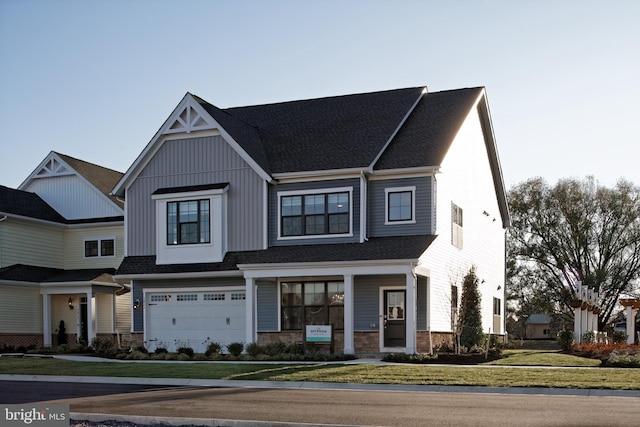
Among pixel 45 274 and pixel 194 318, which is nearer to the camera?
pixel 194 318

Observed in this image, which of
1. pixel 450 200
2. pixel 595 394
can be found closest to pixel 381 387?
pixel 595 394

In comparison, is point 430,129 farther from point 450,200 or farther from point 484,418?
point 484,418

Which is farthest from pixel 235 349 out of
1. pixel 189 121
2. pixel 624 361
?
pixel 624 361

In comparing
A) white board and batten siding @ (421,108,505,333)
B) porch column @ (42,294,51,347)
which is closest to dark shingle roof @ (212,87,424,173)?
white board and batten siding @ (421,108,505,333)

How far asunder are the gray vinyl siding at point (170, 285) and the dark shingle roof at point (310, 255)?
0.81 meters

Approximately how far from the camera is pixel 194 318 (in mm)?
32094

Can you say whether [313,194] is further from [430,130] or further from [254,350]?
[254,350]

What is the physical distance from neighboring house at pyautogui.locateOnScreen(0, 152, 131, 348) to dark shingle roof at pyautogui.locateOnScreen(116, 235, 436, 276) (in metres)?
6.22

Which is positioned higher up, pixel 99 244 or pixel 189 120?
pixel 189 120

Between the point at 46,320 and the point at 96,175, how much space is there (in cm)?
848

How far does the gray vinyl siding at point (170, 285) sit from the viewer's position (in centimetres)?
3144

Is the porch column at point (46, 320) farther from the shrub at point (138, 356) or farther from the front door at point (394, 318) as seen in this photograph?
the front door at point (394, 318)

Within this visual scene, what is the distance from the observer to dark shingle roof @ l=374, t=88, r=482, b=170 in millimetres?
29641

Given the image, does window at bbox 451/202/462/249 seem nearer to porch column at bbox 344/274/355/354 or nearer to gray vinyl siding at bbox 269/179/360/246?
gray vinyl siding at bbox 269/179/360/246
